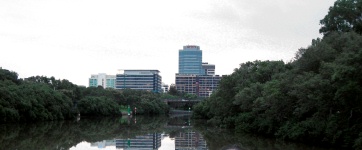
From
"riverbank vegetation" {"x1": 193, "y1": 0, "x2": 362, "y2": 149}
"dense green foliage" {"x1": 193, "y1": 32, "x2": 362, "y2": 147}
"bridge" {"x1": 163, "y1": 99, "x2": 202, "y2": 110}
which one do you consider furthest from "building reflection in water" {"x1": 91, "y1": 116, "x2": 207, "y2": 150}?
"bridge" {"x1": 163, "y1": 99, "x2": 202, "y2": 110}

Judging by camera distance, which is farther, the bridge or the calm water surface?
the bridge

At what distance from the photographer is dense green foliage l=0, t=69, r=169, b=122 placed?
58.4 meters

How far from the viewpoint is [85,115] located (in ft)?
327

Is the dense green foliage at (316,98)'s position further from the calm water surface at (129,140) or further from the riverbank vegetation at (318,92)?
the calm water surface at (129,140)

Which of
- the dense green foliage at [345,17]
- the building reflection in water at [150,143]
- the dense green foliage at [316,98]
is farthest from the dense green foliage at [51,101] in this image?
the dense green foliage at [345,17]

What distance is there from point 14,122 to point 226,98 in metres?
27.1

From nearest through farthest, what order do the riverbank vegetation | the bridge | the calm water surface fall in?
the riverbank vegetation, the calm water surface, the bridge

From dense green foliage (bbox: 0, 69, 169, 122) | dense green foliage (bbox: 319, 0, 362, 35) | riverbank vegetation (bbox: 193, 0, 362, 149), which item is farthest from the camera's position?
dense green foliage (bbox: 0, 69, 169, 122)

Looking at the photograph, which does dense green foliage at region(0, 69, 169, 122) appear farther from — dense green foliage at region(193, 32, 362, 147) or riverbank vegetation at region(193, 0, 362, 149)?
dense green foliage at region(193, 32, 362, 147)

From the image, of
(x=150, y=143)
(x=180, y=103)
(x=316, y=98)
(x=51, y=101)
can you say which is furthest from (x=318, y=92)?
(x=180, y=103)

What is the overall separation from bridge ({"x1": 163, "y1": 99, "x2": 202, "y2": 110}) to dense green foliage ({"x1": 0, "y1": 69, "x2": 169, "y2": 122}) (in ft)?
81.8

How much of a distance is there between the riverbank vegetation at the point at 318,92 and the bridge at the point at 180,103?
97260 millimetres

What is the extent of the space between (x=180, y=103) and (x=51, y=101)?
9191 cm

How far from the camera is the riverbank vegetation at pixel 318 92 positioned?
26.4m
